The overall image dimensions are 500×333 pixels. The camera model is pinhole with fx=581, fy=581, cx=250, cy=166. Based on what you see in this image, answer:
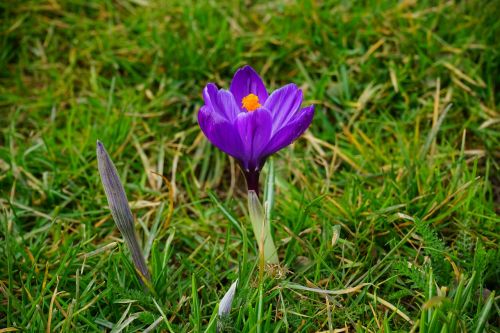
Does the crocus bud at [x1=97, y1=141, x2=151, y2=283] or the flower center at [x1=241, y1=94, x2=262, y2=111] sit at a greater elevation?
the flower center at [x1=241, y1=94, x2=262, y2=111]

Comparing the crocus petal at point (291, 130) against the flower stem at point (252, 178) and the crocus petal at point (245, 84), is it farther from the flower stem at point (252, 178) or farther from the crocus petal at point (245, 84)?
the crocus petal at point (245, 84)

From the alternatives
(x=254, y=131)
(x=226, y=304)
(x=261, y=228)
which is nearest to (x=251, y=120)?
(x=254, y=131)

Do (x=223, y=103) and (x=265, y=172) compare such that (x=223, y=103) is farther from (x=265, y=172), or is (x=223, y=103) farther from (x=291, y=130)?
(x=265, y=172)

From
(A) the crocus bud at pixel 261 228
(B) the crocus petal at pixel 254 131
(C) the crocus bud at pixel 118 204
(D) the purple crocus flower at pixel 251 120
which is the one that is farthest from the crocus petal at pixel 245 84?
(C) the crocus bud at pixel 118 204

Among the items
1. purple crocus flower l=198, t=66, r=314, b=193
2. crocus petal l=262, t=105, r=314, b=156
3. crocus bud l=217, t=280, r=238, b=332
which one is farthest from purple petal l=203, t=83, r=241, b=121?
crocus bud l=217, t=280, r=238, b=332

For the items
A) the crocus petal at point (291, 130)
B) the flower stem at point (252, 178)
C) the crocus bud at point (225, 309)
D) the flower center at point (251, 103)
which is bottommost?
the crocus bud at point (225, 309)

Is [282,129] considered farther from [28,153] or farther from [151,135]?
[28,153]

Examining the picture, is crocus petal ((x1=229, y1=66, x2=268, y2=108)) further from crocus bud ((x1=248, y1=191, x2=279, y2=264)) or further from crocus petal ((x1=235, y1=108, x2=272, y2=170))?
crocus bud ((x1=248, y1=191, x2=279, y2=264))
